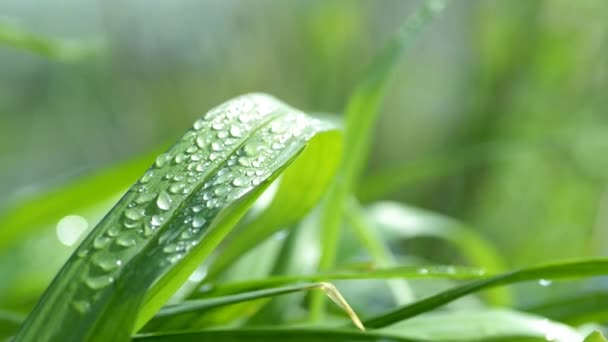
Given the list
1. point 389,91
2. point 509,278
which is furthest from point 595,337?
point 389,91

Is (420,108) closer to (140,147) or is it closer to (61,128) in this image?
(140,147)

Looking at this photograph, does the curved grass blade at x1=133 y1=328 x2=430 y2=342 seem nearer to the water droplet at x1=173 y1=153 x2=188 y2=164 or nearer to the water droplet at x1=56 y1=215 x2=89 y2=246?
the water droplet at x1=173 y1=153 x2=188 y2=164

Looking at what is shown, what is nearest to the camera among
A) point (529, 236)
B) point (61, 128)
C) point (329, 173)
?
point (329, 173)

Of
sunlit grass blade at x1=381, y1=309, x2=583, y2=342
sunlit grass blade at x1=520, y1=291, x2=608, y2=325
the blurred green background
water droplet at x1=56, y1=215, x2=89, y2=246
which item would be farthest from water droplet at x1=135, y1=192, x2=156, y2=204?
the blurred green background

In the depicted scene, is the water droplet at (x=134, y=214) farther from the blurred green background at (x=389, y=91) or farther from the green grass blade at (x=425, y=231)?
the blurred green background at (x=389, y=91)

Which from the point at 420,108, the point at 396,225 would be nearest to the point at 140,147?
the point at 420,108

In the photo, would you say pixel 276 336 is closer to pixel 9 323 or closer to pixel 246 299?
pixel 246 299
